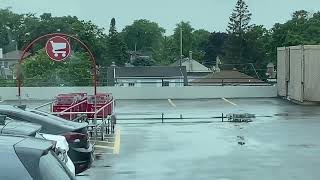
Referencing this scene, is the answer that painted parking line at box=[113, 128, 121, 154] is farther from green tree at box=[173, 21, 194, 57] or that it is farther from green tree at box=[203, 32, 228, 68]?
green tree at box=[173, 21, 194, 57]

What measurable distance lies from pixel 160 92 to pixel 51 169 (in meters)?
31.4

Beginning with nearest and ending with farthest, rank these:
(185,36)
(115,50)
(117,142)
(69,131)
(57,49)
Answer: (69,131), (117,142), (57,49), (115,50), (185,36)

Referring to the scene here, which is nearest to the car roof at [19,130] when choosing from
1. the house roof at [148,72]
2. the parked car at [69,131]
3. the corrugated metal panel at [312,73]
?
the parked car at [69,131]

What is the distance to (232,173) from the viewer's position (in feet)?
37.4

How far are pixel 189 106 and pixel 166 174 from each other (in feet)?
59.3

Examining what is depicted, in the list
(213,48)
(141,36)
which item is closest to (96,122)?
(213,48)

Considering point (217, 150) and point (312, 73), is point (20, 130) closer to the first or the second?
point (217, 150)

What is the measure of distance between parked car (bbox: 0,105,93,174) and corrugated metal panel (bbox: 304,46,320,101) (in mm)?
21155

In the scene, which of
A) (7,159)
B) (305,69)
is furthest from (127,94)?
(7,159)

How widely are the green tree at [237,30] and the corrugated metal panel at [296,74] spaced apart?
203ft

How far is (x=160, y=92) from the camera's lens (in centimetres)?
3538

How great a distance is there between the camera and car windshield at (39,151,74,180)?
151 inches

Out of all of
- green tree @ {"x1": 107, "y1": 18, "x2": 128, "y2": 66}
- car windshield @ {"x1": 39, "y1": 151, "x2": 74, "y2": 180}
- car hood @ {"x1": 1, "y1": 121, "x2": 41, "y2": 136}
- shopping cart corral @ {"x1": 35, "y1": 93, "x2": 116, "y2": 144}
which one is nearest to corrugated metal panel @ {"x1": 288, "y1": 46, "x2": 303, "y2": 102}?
shopping cart corral @ {"x1": 35, "y1": 93, "x2": 116, "y2": 144}

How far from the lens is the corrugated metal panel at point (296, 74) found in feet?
99.2
